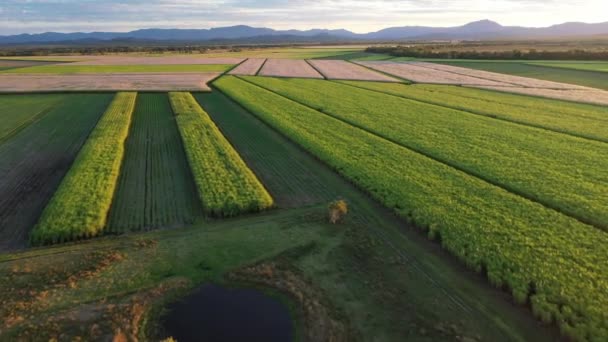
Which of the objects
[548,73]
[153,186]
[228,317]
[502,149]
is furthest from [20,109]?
[548,73]

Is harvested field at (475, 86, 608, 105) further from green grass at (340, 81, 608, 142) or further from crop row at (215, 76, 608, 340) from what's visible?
crop row at (215, 76, 608, 340)

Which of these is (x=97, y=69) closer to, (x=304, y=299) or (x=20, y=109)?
(x=20, y=109)

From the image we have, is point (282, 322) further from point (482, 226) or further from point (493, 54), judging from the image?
point (493, 54)

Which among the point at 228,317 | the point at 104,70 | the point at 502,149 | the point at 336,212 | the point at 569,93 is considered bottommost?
the point at 228,317

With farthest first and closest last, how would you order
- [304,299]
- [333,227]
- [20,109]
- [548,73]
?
[548,73], [20,109], [333,227], [304,299]

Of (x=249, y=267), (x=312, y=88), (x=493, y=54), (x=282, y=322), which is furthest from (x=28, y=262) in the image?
(x=493, y=54)

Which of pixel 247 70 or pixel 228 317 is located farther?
pixel 247 70

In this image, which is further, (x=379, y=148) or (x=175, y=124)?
(x=175, y=124)
